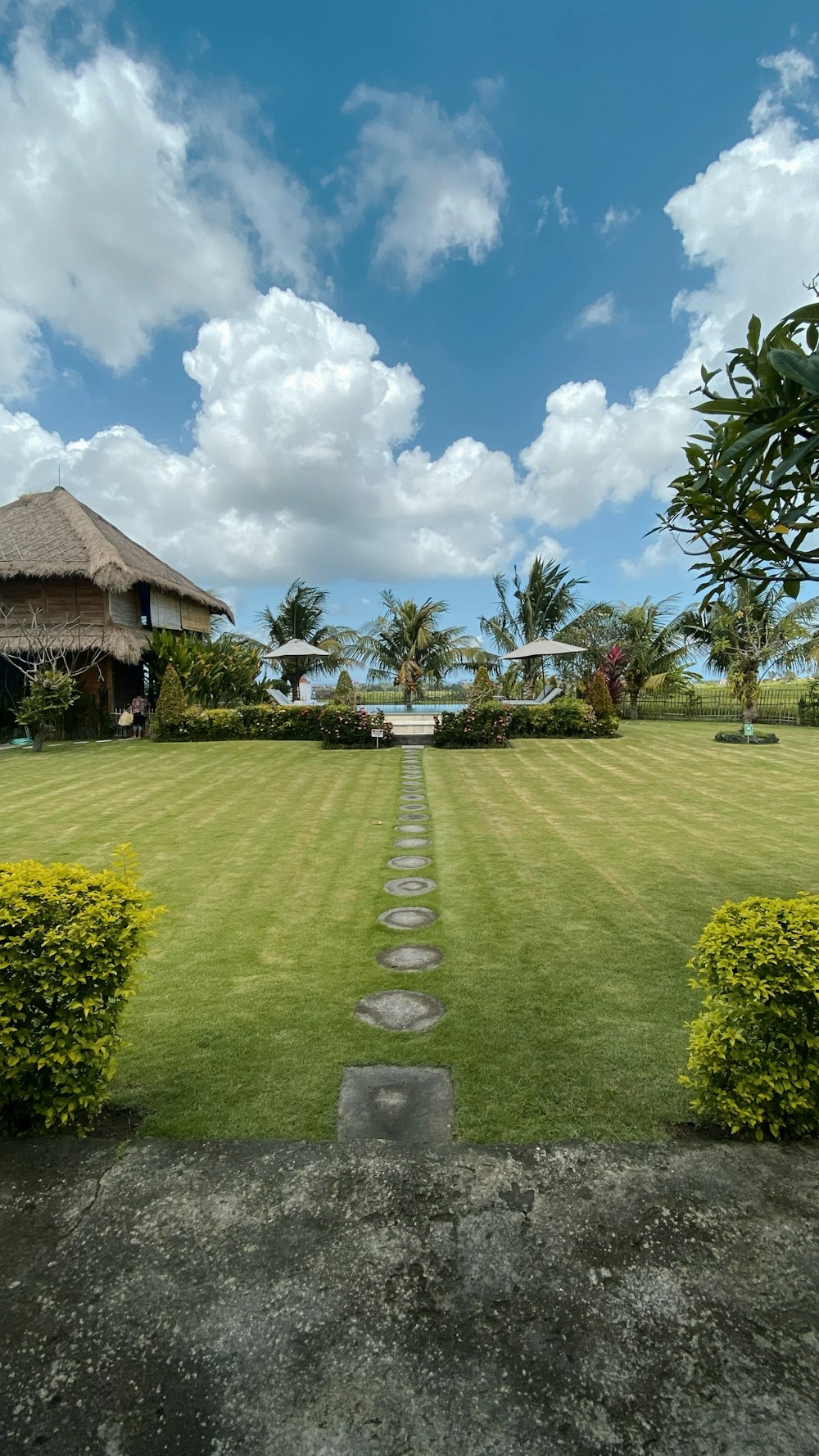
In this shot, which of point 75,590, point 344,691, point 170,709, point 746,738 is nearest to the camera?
point 746,738

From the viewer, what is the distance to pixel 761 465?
9.05 ft

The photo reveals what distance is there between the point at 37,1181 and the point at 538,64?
1047cm

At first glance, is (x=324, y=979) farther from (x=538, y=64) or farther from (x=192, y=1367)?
(x=538, y=64)

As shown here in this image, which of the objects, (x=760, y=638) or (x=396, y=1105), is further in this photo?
(x=760, y=638)

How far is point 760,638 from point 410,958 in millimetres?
16897

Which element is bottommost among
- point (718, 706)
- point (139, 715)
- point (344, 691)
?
point (718, 706)

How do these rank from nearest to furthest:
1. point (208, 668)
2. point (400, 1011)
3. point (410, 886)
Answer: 1. point (400, 1011)
2. point (410, 886)
3. point (208, 668)

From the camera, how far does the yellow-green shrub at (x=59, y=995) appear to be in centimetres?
235

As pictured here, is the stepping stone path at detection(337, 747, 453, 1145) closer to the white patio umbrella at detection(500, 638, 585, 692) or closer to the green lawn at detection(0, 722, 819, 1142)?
the green lawn at detection(0, 722, 819, 1142)

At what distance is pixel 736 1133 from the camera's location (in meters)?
2.49

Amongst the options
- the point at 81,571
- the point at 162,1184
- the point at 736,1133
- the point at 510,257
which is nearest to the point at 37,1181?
the point at 162,1184

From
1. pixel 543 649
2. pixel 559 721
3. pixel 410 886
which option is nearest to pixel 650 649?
pixel 543 649

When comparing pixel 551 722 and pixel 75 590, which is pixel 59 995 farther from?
pixel 75 590

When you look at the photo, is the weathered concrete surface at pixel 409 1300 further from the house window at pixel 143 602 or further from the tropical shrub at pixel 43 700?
the house window at pixel 143 602
